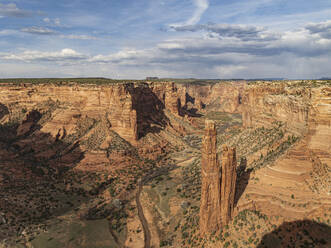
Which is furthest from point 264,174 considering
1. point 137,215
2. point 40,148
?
point 40,148

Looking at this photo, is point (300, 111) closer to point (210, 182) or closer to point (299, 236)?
point (299, 236)

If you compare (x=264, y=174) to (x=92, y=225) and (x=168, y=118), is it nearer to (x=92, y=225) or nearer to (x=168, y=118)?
(x=92, y=225)

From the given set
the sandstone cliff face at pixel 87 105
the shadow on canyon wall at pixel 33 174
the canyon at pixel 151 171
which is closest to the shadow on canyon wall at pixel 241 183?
the canyon at pixel 151 171

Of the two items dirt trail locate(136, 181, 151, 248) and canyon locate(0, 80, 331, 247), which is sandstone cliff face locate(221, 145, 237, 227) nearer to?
canyon locate(0, 80, 331, 247)

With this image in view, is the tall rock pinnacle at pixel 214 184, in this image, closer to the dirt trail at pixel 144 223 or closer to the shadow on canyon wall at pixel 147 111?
the dirt trail at pixel 144 223

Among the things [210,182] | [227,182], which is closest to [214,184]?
[210,182]

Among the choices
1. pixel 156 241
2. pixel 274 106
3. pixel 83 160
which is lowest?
pixel 156 241

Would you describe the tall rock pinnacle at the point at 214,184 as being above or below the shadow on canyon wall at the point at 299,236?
above
